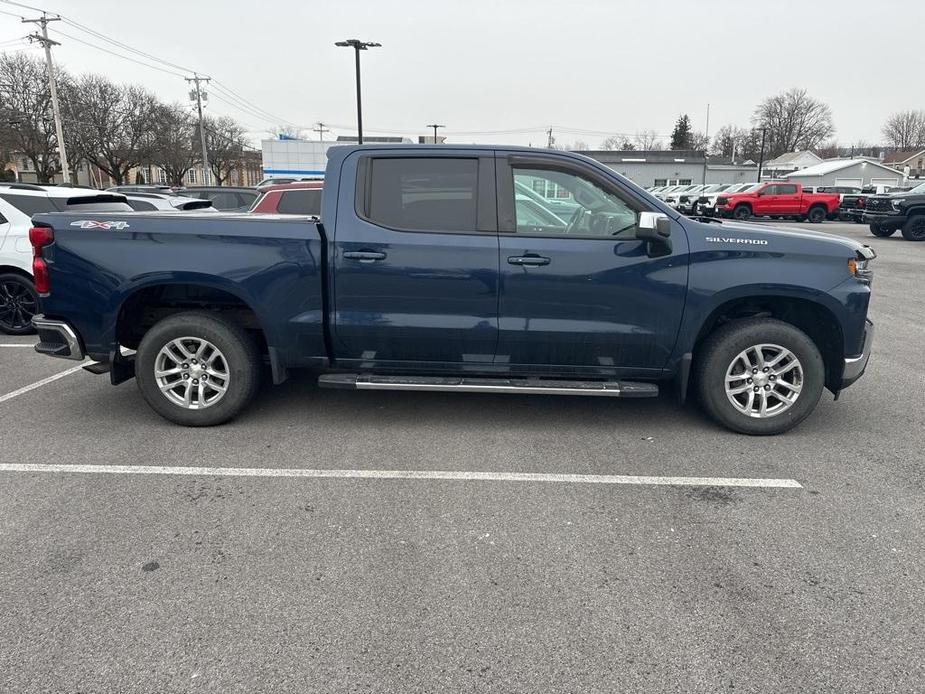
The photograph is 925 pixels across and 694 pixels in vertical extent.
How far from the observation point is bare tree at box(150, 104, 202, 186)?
5547 centimetres

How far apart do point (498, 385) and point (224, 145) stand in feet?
256

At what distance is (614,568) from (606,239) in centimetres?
229

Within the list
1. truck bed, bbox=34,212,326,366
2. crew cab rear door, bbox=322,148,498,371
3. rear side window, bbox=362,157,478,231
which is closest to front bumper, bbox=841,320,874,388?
crew cab rear door, bbox=322,148,498,371

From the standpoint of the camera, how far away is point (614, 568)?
3113 millimetres

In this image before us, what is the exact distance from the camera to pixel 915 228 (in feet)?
66.7

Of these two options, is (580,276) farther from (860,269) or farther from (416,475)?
(860,269)

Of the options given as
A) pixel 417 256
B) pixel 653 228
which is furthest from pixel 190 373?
pixel 653 228

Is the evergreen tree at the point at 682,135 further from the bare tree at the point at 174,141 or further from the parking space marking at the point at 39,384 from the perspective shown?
the parking space marking at the point at 39,384

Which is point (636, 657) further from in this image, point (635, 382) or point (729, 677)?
point (635, 382)

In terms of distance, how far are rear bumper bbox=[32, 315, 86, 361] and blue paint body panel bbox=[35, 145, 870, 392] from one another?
11cm

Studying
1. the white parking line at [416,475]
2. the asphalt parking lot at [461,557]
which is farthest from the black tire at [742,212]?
the white parking line at [416,475]

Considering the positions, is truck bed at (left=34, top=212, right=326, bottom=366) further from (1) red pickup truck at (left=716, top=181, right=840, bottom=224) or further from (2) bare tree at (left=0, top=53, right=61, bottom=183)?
(2) bare tree at (left=0, top=53, right=61, bottom=183)

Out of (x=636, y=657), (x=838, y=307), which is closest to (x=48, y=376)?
(x=636, y=657)

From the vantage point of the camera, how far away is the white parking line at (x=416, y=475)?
4051 millimetres
